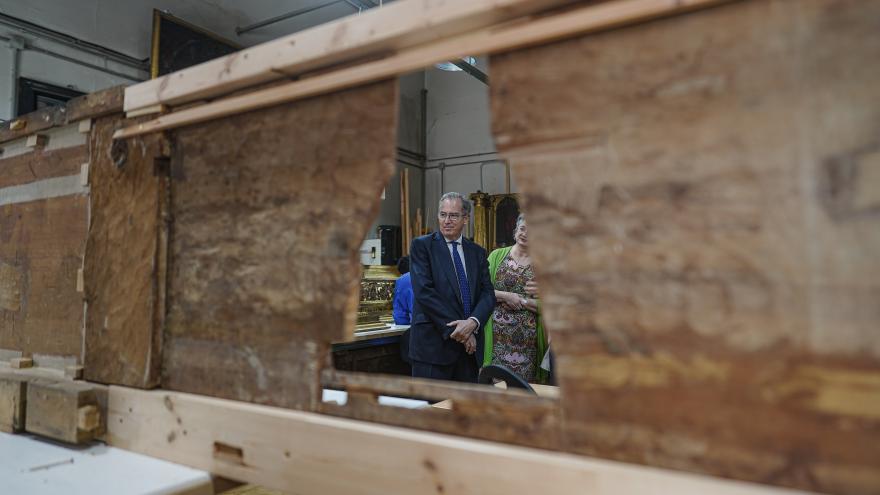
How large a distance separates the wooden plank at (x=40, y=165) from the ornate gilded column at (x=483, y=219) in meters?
8.19

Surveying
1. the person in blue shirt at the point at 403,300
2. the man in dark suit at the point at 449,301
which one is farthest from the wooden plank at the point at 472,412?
the person in blue shirt at the point at 403,300

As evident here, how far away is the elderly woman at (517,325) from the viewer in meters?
3.38

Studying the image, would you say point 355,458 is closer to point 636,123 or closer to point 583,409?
point 583,409

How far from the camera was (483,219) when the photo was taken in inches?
400

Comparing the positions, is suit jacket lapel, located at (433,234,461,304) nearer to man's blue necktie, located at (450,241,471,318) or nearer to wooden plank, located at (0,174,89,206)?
man's blue necktie, located at (450,241,471,318)

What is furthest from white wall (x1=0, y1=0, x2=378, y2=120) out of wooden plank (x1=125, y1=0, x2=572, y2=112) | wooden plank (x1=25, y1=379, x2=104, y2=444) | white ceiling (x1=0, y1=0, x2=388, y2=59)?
wooden plank (x1=125, y1=0, x2=572, y2=112)

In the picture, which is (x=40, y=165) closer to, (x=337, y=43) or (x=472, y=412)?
(x=337, y=43)

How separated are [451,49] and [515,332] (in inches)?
95.9

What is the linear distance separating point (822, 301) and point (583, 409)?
0.46 m

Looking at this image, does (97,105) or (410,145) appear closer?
(97,105)

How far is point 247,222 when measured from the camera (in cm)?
160

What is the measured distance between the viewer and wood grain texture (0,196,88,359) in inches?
79.9

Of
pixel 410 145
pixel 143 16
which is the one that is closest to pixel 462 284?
pixel 143 16

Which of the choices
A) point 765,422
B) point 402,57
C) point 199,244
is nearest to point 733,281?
point 765,422
